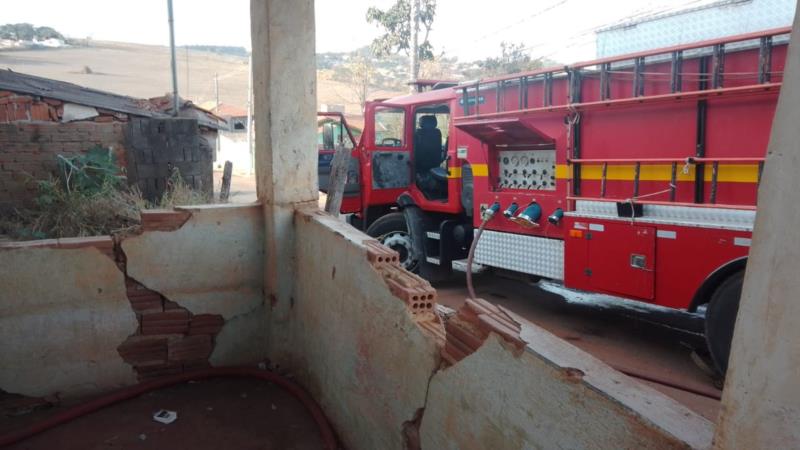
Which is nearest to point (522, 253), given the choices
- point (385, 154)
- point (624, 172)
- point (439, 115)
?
point (624, 172)

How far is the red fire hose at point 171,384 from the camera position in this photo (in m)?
3.72

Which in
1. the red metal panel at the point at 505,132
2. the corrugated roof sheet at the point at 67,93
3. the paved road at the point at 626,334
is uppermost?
the corrugated roof sheet at the point at 67,93

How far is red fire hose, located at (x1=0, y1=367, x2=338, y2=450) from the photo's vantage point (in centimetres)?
372

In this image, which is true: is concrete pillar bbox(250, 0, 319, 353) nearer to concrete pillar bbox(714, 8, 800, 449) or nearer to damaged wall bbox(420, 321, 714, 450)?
damaged wall bbox(420, 321, 714, 450)

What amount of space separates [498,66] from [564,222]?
91.6 ft

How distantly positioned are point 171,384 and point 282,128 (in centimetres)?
224

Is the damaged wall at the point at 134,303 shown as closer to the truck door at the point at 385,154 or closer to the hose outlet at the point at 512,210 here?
the hose outlet at the point at 512,210

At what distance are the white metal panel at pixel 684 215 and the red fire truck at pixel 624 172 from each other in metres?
0.01

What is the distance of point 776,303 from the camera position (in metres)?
1.11

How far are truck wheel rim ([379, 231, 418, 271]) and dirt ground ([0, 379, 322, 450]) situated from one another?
3.59 meters

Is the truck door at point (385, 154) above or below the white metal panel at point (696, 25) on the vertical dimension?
below

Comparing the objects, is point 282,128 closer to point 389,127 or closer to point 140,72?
point 389,127

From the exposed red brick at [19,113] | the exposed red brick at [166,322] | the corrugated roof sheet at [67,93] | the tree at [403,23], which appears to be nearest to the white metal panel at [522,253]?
the exposed red brick at [166,322]

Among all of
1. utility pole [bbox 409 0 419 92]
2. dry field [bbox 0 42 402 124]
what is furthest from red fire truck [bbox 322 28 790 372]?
dry field [bbox 0 42 402 124]
